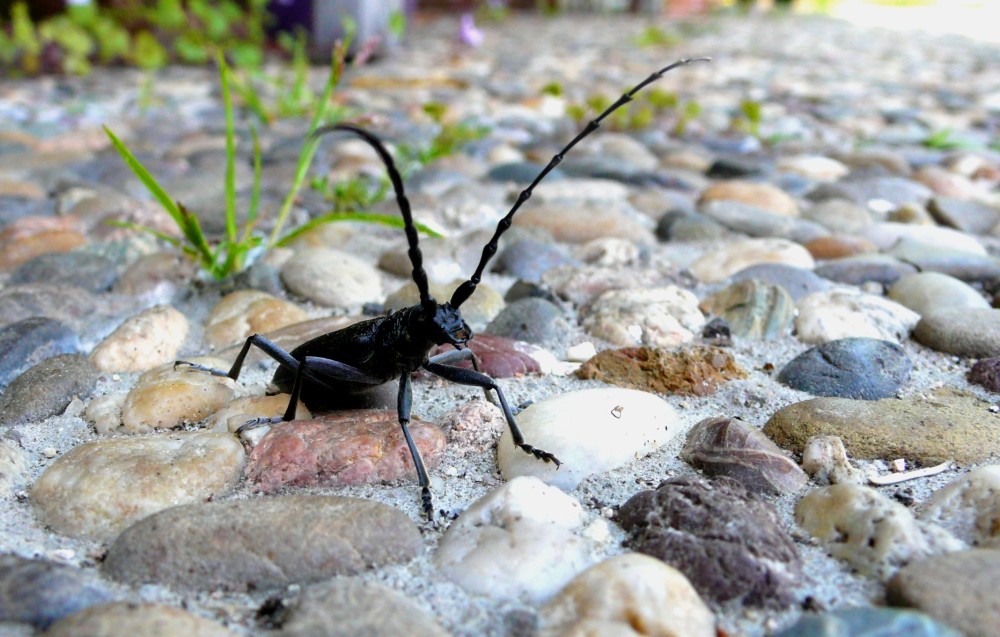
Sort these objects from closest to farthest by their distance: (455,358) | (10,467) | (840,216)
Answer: (10,467)
(455,358)
(840,216)

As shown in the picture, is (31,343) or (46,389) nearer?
(46,389)

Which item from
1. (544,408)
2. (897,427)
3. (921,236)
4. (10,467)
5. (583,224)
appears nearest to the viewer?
(10,467)

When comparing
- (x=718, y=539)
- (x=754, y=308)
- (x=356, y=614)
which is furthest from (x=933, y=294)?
(x=356, y=614)

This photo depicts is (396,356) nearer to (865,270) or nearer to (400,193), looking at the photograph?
(400,193)

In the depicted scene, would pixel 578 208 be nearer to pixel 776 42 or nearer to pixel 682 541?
pixel 682 541

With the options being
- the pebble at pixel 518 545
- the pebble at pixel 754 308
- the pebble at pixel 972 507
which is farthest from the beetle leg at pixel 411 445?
the pebble at pixel 754 308

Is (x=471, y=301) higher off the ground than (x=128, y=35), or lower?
lower

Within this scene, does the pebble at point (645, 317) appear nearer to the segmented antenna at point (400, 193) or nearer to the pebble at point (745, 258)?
the pebble at point (745, 258)
